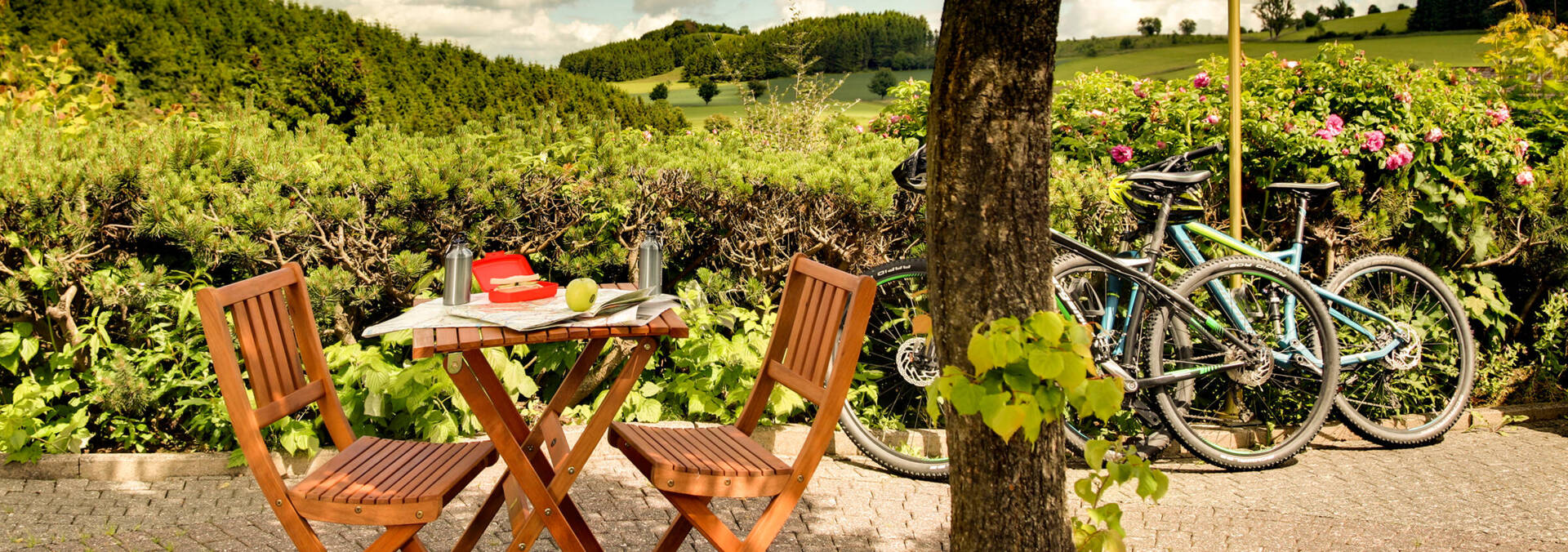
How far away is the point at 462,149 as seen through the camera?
15.1 ft

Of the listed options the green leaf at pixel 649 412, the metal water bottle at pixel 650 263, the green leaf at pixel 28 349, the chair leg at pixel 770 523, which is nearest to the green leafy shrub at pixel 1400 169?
the green leaf at pixel 649 412

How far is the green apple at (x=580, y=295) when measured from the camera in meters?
2.78

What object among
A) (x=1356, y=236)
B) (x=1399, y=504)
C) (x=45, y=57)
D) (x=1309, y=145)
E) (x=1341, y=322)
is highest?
(x=45, y=57)

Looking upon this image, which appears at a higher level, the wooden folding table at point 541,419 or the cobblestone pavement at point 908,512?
the wooden folding table at point 541,419

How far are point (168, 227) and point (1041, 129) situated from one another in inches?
130

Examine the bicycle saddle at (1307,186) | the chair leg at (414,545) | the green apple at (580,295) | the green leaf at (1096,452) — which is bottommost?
the chair leg at (414,545)

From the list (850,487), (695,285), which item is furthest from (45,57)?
(850,487)

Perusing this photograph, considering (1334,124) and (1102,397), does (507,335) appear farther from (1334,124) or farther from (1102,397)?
(1334,124)

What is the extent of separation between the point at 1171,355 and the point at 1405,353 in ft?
3.48

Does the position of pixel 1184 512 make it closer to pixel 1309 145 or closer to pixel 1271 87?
pixel 1309 145

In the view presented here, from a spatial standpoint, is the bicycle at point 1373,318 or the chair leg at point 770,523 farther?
the bicycle at point 1373,318

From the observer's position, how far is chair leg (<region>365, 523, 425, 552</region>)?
248 cm

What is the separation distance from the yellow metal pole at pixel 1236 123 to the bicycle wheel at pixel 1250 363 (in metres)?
0.30

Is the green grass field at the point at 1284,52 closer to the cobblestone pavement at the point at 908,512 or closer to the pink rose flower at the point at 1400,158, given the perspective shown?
the pink rose flower at the point at 1400,158
